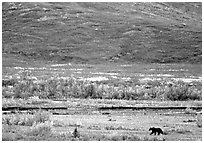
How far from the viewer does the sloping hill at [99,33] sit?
377 feet

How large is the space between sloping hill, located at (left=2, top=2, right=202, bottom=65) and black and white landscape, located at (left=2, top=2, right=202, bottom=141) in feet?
0.64

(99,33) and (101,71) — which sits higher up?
(99,33)

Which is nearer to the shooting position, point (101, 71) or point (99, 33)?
point (101, 71)

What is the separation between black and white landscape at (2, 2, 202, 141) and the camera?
2131 centimetres

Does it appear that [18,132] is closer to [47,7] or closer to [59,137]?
[59,137]

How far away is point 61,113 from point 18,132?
25.5 ft

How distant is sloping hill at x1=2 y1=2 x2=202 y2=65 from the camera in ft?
377

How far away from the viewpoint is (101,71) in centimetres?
8725

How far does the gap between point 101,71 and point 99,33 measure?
44.7 meters

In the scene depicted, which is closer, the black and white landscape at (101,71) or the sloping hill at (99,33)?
the black and white landscape at (101,71)

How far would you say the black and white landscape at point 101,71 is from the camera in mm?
21312

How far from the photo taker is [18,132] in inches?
741

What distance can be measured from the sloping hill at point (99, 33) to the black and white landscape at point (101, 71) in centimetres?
20

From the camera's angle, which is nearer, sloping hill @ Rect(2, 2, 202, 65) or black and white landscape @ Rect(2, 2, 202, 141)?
black and white landscape @ Rect(2, 2, 202, 141)
